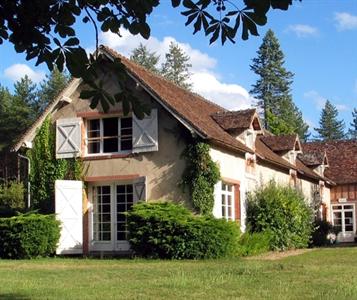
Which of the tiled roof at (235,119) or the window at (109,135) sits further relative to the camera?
the tiled roof at (235,119)

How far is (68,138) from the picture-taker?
21.5 meters

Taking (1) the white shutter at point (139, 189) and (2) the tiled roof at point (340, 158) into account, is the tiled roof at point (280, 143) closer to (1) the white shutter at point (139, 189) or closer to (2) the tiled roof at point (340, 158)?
(2) the tiled roof at point (340, 158)

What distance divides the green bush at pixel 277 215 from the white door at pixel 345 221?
13011 mm

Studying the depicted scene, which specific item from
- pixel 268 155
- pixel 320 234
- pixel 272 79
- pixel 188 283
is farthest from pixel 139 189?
pixel 272 79

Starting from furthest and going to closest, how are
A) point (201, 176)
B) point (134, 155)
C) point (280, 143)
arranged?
point (280, 143) < point (134, 155) < point (201, 176)

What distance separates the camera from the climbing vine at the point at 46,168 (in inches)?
842

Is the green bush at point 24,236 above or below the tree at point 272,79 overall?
below

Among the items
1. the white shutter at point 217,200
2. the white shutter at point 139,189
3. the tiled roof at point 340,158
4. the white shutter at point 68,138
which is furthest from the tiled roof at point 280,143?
the white shutter at point 68,138

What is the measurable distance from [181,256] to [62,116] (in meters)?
7.53

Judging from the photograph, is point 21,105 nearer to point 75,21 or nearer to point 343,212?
point 343,212

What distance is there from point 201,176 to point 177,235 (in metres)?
2.57

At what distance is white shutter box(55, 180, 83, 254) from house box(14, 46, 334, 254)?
1.3 inches

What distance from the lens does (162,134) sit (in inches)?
789

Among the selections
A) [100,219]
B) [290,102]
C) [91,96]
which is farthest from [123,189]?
[290,102]
